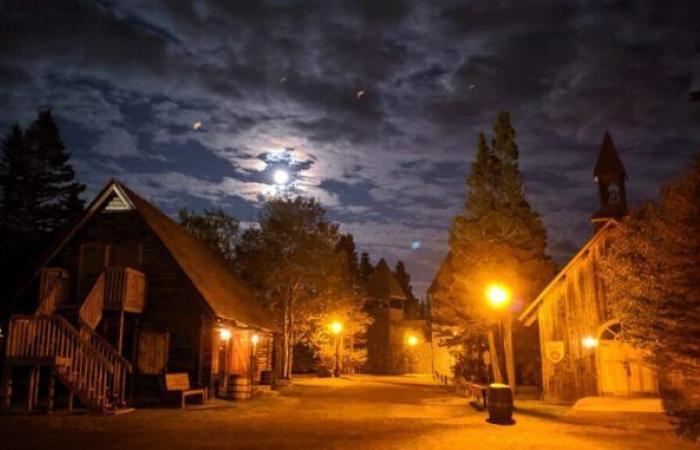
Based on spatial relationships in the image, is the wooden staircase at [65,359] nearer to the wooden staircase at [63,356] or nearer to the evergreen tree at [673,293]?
the wooden staircase at [63,356]

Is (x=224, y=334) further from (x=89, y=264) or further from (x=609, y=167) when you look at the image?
(x=609, y=167)

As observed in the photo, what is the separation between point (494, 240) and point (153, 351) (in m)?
16.7

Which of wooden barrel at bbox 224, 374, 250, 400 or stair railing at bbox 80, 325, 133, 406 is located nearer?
stair railing at bbox 80, 325, 133, 406

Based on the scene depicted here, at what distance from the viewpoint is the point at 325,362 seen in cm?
4316

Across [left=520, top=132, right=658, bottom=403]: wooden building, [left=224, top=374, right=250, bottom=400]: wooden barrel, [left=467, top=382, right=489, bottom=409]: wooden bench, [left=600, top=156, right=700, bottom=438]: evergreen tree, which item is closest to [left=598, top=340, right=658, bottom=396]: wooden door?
[left=520, top=132, right=658, bottom=403]: wooden building

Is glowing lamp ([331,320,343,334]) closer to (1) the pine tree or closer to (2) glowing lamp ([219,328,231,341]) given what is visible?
(1) the pine tree

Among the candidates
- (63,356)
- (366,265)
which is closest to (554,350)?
(63,356)

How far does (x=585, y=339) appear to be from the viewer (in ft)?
70.7

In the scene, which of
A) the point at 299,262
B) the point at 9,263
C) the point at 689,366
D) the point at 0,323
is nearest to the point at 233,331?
the point at 0,323

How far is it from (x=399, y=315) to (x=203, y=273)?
102 feet

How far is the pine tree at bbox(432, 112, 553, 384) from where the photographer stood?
1098 inches

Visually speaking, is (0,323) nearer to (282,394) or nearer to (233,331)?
(233,331)

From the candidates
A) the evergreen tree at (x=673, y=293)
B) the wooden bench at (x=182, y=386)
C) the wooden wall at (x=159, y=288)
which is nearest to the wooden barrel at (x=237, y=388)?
Result: the wooden wall at (x=159, y=288)

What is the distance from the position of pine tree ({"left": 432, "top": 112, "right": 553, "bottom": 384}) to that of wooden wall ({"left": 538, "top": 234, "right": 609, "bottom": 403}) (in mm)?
5176
